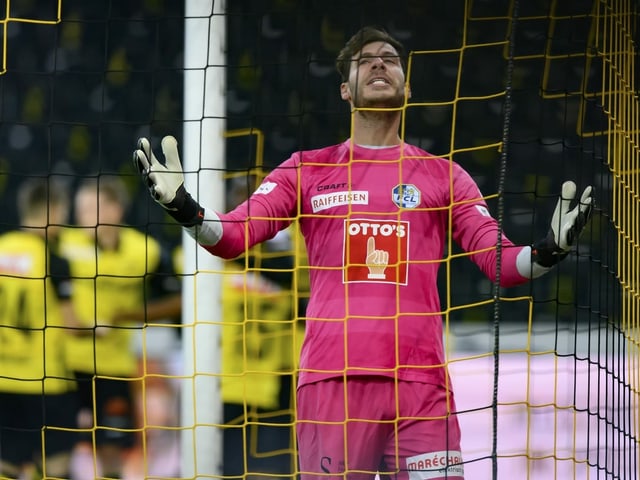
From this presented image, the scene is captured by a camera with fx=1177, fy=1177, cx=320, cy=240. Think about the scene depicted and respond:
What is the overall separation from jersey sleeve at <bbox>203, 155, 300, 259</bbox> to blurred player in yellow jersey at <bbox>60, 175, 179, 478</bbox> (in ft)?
4.88

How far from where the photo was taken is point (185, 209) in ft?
8.73

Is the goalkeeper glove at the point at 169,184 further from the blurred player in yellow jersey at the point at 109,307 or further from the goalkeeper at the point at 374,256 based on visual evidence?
Answer: the blurred player in yellow jersey at the point at 109,307

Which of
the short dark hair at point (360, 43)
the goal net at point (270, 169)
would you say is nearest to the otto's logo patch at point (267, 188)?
the short dark hair at point (360, 43)

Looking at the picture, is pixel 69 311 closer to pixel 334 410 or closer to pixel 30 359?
pixel 30 359

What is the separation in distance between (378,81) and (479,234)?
1.44 feet

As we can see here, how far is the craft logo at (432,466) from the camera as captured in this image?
2672 millimetres

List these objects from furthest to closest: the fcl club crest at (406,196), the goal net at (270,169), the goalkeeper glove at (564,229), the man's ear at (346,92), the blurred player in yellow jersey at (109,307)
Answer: the blurred player in yellow jersey at (109,307) < the goal net at (270,169) < the man's ear at (346,92) < the fcl club crest at (406,196) < the goalkeeper glove at (564,229)

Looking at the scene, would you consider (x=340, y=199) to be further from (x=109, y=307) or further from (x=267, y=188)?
(x=109, y=307)

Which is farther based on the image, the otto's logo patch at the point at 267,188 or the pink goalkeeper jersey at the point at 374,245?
the otto's logo patch at the point at 267,188

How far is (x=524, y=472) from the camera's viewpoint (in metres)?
4.01

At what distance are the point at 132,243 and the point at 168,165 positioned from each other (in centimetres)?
179

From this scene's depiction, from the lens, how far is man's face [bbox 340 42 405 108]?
9.27 feet

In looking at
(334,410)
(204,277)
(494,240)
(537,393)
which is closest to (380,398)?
(334,410)

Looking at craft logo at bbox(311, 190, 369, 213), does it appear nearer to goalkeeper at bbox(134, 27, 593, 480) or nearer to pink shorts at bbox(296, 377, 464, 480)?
goalkeeper at bbox(134, 27, 593, 480)
